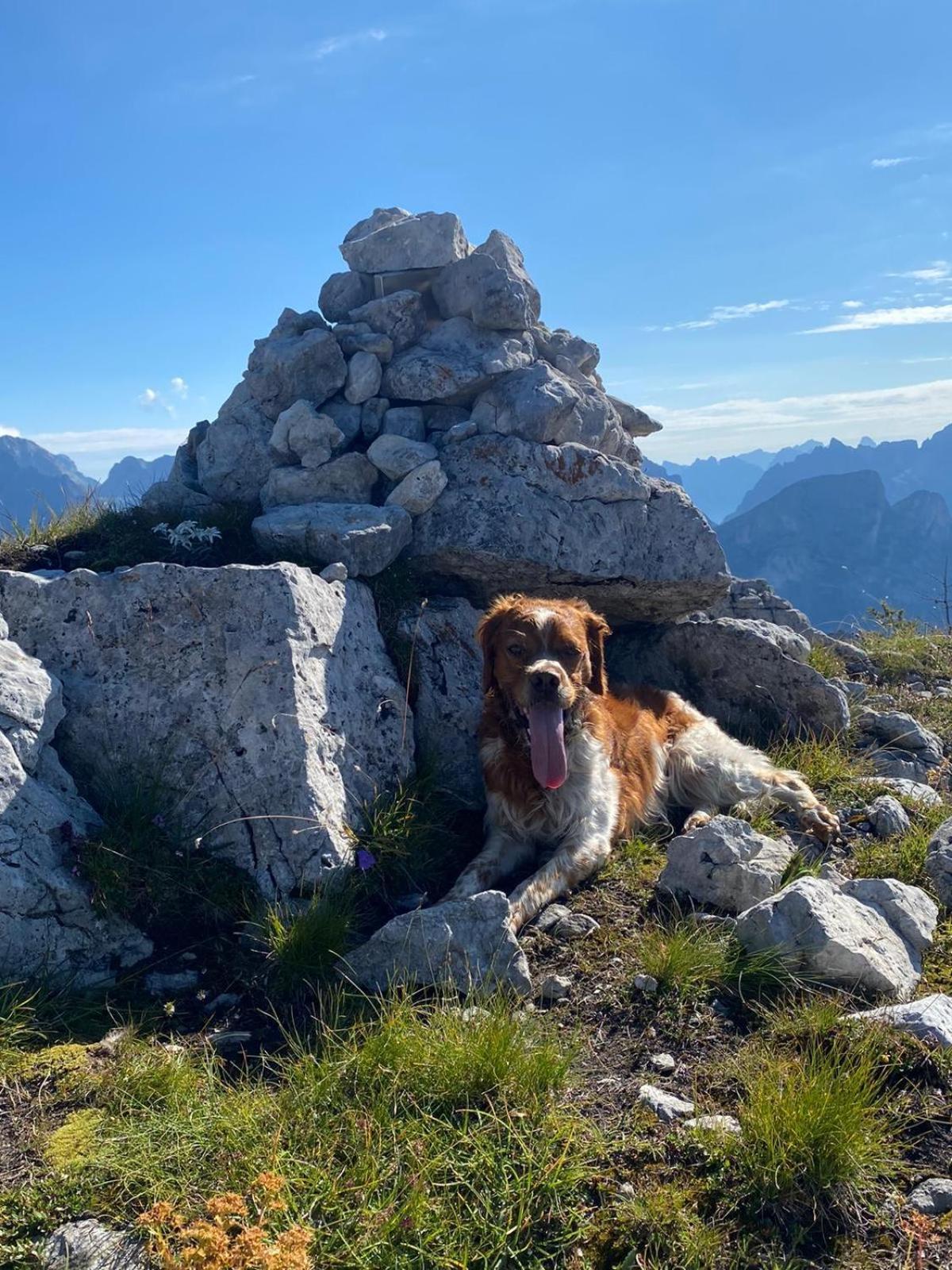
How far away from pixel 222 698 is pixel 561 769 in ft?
6.74

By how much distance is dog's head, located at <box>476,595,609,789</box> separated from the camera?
546 centimetres

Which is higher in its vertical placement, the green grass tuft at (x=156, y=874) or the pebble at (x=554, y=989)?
the green grass tuft at (x=156, y=874)

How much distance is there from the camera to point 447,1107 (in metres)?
3.19

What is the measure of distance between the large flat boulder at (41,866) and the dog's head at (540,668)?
8.04 feet

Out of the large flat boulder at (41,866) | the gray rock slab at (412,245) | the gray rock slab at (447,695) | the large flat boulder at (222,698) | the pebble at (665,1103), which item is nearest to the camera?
the pebble at (665,1103)

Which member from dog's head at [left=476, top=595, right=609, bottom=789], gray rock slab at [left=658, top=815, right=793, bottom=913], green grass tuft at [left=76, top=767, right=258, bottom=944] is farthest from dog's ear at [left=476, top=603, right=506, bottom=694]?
green grass tuft at [left=76, top=767, right=258, bottom=944]

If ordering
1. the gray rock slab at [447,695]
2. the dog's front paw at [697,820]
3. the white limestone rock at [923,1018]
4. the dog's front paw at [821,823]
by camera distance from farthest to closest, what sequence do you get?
the gray rock slab at [447,695], the dog's front paw at [697,820], the dog's front paw at [821,823], the white limestone rock at [923,1018]

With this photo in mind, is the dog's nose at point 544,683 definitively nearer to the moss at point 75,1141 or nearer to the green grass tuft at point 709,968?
the green grass tuft at point 709,968

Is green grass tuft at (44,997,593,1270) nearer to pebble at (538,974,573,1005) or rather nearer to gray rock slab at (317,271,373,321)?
pebble at (538,974,573,1005)

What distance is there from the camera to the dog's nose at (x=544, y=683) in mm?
5379

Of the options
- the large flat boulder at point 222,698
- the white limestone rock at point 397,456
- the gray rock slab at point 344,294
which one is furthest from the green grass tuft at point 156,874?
the gray rock slab at point 344,294

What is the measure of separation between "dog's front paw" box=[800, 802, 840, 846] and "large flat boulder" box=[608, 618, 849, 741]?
5.40ft

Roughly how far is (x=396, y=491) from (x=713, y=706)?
3.34 m

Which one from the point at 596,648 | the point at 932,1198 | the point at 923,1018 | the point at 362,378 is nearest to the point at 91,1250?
the point at 932,1198
